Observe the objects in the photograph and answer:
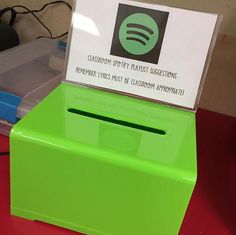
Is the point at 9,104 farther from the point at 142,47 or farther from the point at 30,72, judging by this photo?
the point at 142,47

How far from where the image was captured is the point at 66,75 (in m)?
0.52

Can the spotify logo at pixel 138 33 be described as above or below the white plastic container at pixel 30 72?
above

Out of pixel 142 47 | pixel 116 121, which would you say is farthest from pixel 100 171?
pixel 142 47

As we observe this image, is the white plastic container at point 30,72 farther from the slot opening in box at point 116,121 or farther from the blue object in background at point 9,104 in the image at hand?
the slot opening in box at point 116,121

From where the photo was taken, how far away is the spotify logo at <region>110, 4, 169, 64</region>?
1.59 ft

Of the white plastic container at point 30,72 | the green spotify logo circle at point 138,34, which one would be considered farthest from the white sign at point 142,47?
the white plastic container at point 30,72

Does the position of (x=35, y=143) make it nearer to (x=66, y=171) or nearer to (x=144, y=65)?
(x=66, y=171)

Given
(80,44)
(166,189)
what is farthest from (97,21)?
(166,189)

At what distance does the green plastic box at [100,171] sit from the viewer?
1.20 ft

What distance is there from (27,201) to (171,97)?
26 cm

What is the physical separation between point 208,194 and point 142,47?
262 mm

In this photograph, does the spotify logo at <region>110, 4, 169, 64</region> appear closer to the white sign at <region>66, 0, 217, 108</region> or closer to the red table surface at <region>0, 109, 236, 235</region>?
the white sign at <region>66, 0, 217, 108</region>

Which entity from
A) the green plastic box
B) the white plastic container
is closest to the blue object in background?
the white plastic container

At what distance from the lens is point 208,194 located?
0.53 meters
